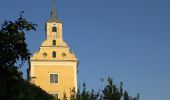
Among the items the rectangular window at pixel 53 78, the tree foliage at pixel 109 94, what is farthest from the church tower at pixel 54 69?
the tree foliage at pixel 109 94

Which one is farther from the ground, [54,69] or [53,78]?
[54,69]

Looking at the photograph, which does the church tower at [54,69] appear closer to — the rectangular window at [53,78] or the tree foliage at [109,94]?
the rectangular window at [53,78]

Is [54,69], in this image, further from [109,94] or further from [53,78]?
[109,94]

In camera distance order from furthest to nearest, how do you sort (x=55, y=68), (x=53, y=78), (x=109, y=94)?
(x=55, y=68)
(x=53, y=78)
(x=109, y=94)

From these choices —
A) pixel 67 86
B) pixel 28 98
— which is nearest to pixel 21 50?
pixel 28 98

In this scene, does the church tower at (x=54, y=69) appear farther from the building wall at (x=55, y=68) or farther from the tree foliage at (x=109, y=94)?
the tree foliage at (x=109, y=94)

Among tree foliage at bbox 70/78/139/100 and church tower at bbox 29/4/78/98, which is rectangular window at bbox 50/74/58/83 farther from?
tree foliage at bbox 70/78/139/100

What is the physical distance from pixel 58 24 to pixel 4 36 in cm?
4482

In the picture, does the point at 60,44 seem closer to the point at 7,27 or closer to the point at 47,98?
the point at 47,98

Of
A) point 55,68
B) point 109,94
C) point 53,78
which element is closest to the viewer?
point 109,94

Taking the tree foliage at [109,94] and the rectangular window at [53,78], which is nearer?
the tree foliage at [109,94]

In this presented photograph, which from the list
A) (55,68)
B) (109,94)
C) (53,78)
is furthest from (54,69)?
(109,94)

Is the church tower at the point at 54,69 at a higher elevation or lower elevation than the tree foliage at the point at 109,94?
higher

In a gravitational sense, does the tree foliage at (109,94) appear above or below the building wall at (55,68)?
below
